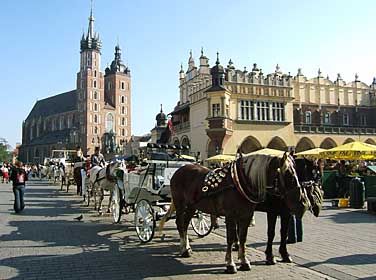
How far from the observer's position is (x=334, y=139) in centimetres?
4922

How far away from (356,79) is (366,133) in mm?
10628

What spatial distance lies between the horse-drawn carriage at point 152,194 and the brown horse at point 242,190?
1739 millimetres

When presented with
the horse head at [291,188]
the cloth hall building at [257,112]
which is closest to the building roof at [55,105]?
the cloth hall building at [257,112]

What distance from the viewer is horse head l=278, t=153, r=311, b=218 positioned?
6.28 m

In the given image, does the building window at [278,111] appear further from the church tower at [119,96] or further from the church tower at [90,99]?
the church tower at [119,96]

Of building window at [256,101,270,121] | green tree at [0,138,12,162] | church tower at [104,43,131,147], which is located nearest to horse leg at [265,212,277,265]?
building window at [256,101,270,121]

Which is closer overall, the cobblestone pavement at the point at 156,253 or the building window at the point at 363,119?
the cobblestone pavement at the point at 156,253

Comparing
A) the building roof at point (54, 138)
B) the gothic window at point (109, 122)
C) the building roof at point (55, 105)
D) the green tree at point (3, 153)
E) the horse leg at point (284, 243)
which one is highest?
the building roof at point (55, 105)

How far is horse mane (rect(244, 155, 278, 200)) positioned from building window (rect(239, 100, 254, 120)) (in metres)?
37.4

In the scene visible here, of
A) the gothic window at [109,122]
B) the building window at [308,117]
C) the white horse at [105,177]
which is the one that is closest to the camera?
the white horse at [105,177]

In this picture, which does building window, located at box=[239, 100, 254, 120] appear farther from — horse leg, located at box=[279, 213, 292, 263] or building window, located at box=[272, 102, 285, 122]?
horse leg, located at box=[279, 213, 292, 263]

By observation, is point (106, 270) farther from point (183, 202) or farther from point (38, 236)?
point (38, 236)

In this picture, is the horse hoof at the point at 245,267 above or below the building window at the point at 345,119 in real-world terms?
below

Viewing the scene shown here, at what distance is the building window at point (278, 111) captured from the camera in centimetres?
4559
